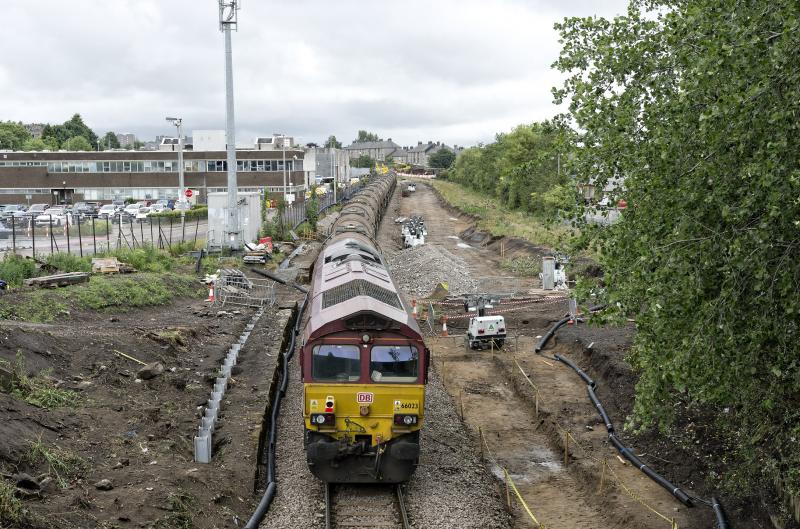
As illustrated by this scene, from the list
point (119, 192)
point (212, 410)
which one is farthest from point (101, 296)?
point (119, 192)

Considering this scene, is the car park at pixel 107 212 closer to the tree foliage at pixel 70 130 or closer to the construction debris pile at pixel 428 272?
the construction debris pile at pixel 428 272

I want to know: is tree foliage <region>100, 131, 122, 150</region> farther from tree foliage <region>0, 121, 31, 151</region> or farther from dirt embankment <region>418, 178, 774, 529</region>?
dirt embankment <region>418, 178, 774, 529</region>

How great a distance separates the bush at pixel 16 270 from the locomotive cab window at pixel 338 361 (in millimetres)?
15865

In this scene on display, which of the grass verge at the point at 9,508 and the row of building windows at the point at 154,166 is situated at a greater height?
the row of building windows at the point at 154,166

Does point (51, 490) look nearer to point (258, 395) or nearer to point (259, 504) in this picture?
point (259, 504)

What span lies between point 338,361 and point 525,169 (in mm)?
4596

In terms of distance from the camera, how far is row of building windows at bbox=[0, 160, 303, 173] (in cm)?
7706

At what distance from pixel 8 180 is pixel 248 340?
65859 millimetres

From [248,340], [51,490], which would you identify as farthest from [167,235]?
[51,490]

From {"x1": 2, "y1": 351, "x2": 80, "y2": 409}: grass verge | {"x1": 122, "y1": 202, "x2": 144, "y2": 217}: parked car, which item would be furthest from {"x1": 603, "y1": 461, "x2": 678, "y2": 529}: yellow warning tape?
{"x1": 122, "y1": 202, "x2": 144, "y2": 217}: parked car

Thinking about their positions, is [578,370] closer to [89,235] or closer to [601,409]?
[601,409]

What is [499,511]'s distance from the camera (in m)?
13.1

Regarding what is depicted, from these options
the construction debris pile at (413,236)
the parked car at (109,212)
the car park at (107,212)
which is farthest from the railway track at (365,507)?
the car park at (107,212)

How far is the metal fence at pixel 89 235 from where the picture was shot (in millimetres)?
36625
